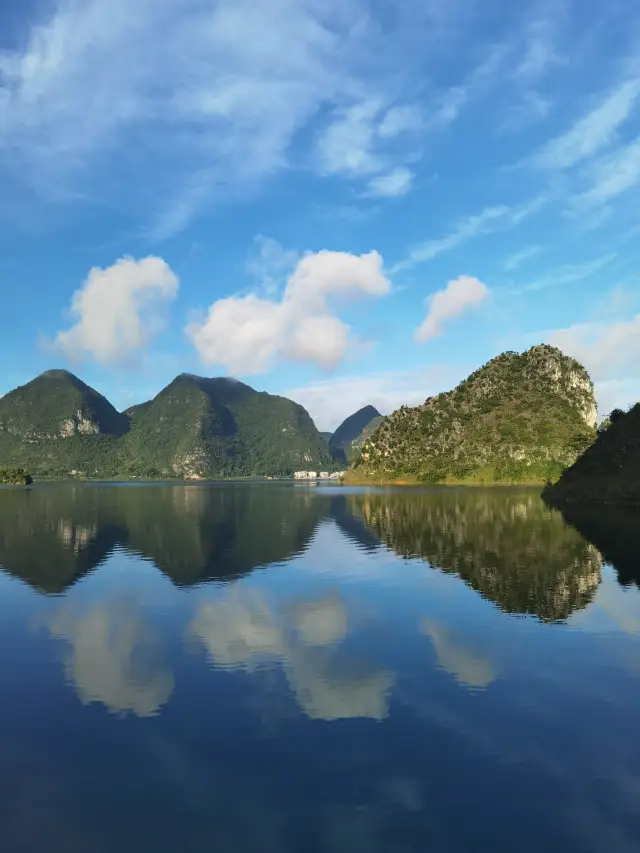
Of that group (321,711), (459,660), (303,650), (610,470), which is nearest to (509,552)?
(459,660)

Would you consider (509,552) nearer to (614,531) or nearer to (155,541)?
(614,531)

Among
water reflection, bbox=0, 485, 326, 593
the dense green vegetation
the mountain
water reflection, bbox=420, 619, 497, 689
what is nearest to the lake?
water reflection, bbox=420, 619, 497, 689

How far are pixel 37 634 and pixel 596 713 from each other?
80.5 ft

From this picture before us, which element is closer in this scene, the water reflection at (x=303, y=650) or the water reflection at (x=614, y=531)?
the water reflection at (x=303, y=650)

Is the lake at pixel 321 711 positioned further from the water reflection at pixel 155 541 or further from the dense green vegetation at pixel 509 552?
the water reflection at pixel 155 541

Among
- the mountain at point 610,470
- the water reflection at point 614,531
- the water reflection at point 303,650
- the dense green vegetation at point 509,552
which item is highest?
the mountain at point 610,470

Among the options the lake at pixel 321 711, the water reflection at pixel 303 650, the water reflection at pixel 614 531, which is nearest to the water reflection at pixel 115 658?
the lake at pixel 321 711

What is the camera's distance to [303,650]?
25578 mm

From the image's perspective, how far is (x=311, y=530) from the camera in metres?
76.5

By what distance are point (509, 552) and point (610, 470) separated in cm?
7878

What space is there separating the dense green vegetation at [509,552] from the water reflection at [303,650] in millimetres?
11405

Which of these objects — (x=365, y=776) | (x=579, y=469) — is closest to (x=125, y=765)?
(x=365, y=776)

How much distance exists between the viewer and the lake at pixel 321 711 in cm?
1281

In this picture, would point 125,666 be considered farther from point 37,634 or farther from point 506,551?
point 506,551
